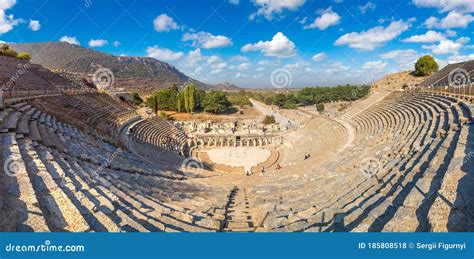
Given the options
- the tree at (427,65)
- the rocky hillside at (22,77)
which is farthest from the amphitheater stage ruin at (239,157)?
the tree at (427,65)

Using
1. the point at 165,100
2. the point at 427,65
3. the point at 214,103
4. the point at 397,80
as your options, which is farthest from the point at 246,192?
the point at 214,103

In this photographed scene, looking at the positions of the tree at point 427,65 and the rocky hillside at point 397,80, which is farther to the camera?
the tree at point 427,65

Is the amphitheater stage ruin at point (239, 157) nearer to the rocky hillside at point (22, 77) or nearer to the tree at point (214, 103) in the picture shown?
the rocky hillside at point (22, 77)

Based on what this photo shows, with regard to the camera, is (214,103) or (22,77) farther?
(214,103)

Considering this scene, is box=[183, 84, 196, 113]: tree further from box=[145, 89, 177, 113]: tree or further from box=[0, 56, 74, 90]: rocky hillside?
box=[0, 56, 74, 90]: rocky hillside

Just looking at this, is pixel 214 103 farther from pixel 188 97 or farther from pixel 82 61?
pixel 82 61

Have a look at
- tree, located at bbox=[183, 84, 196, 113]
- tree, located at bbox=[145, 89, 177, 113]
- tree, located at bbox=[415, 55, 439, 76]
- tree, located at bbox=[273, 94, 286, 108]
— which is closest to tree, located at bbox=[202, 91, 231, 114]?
tree, located at bbox=[183, 84, 196, 113]

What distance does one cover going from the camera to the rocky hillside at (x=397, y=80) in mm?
40062

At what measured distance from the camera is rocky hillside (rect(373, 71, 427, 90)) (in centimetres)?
4006

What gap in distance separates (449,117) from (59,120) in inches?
675

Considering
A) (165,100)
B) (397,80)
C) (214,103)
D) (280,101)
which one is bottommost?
(214,103)

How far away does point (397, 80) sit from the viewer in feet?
143

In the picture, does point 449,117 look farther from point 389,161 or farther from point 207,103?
point 207,103
